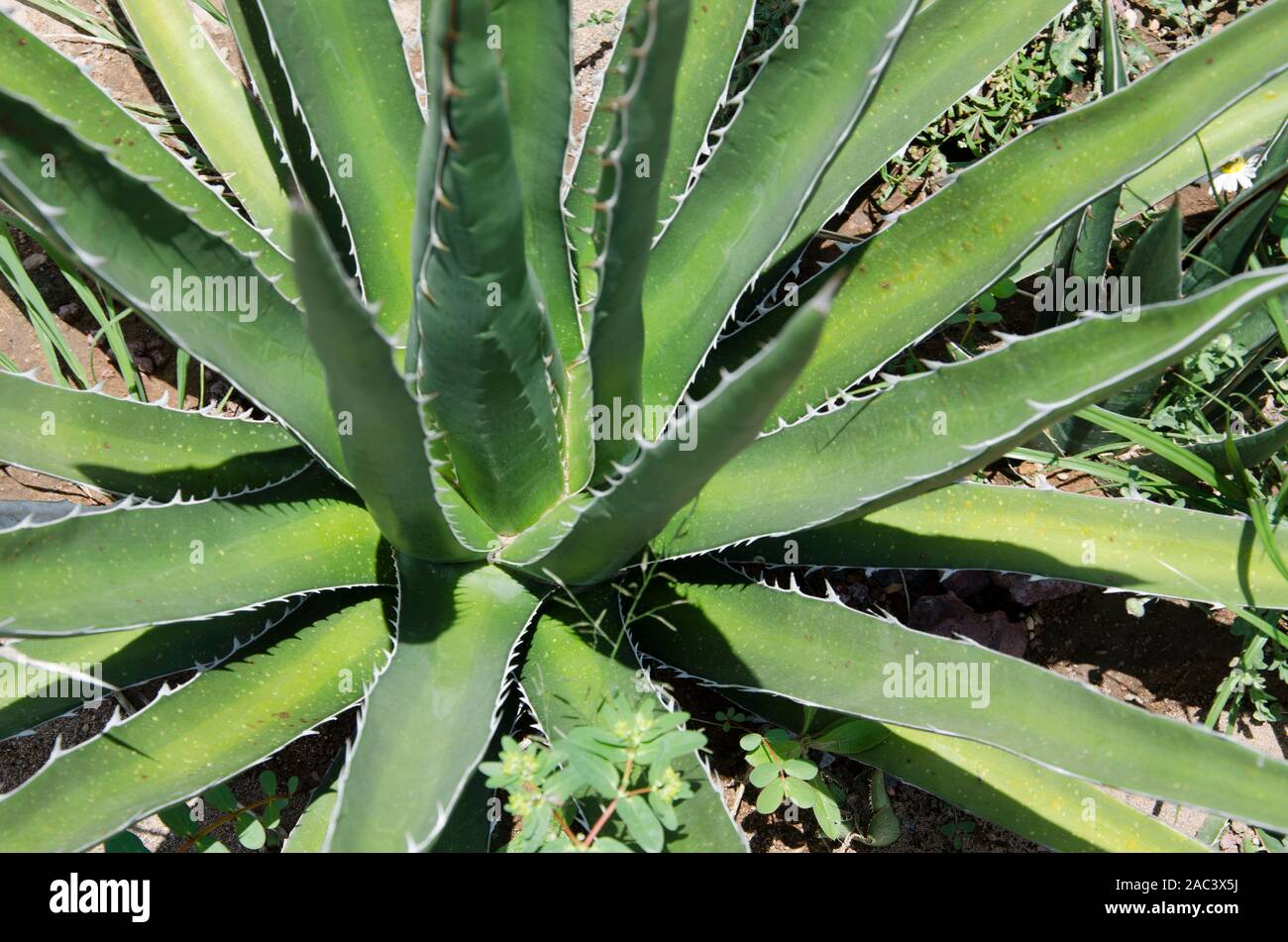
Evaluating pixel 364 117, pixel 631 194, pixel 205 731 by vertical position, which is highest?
pixel 364 117

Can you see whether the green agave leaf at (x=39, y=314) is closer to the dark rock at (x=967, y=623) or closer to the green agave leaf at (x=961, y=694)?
the green agave leaf at (x=961, y=694)

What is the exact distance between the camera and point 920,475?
1537mm

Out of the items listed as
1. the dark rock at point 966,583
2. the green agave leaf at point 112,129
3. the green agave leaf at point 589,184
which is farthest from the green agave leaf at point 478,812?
the dark rock at point 966,583

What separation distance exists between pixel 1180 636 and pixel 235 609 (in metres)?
2.10

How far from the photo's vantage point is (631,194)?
4.51 feet

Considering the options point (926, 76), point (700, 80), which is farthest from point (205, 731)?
point (926, 76)

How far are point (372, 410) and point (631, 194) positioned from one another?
0.42 metres

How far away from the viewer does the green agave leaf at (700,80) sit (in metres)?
2.08

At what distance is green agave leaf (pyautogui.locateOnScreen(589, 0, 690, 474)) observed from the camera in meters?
1.23

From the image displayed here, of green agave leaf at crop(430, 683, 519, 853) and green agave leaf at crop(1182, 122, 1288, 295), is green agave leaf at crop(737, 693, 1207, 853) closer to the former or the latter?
green agave leaf at crop(430, 683, 519, 853)

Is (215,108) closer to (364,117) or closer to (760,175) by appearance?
(364,117)

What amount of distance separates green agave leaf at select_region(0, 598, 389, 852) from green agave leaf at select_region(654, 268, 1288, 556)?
0.61 metres

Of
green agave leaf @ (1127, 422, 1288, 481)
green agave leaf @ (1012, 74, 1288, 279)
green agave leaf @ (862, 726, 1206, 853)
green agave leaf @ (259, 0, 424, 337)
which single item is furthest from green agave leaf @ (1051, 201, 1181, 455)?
green agave leaf @ (259, 0, 424, 337)

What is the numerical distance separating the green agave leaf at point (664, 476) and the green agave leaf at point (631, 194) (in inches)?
8.7
